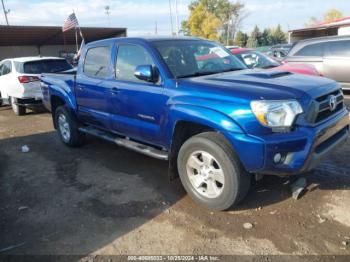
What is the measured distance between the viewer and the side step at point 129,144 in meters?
4.48

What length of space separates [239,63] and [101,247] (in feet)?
9.96

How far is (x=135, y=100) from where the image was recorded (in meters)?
4.59

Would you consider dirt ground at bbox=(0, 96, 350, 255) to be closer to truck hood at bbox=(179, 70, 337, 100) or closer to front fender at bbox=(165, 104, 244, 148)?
front fender at bbox=(165, 104, 244, 148)

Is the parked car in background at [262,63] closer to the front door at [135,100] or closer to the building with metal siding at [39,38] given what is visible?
the front door at [135,100]

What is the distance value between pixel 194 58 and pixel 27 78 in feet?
22.9

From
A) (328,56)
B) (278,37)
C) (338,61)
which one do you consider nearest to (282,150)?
(338,61)

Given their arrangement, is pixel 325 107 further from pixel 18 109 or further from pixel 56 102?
pixel 18 109

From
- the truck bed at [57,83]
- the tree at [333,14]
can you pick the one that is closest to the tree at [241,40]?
the tree at [333,14]

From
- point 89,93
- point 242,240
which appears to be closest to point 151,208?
point 242,240

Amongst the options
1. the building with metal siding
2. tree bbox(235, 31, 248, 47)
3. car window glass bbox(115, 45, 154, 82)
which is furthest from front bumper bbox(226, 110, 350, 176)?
tree bbox(235, 31, 248, 47)

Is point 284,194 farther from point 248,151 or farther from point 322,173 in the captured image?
point 248,151

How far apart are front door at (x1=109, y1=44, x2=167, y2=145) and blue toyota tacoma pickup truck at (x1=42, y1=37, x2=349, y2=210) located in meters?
0.01

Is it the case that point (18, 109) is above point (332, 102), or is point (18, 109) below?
below

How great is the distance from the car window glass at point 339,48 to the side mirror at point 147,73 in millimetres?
7908
